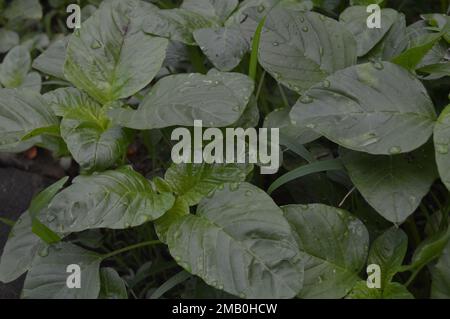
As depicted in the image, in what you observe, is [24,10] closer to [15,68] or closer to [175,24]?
[15,68]

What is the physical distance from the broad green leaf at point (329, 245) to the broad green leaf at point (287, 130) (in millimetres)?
168

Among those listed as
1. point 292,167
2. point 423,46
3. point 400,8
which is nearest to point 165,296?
point 292,167

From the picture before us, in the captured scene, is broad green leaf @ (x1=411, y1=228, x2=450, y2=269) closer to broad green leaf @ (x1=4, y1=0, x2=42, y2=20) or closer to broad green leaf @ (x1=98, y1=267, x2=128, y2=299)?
broad green leaf @ (x1=98, y1=267, x2=128, y2=299)

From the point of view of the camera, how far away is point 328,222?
44.4 inches

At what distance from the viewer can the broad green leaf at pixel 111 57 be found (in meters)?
1.31

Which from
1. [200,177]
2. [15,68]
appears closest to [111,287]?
[200,177]

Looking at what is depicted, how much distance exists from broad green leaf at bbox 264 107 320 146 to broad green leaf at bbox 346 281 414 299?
32 centimetres

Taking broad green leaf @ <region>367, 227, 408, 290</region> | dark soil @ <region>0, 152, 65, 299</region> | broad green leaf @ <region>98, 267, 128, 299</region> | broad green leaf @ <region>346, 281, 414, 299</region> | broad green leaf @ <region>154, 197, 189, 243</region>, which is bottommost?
dark soil @ <region>0, 152, 65, 299</region>

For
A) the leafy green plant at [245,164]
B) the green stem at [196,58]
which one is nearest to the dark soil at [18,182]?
the leafy green plant at [245,164]

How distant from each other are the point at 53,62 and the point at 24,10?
63 cm

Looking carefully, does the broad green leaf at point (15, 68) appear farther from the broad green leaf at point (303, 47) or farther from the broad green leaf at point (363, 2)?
the broad green leaf at point (363, 2)

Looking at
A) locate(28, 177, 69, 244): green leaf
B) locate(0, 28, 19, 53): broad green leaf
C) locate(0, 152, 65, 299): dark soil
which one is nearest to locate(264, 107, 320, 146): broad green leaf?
locate(28, 177, 69, 244): green leaf

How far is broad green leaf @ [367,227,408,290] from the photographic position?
109cm

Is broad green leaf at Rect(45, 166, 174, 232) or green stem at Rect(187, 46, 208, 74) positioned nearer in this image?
broad green leaf at Rect(45, 166, 174, 232)
